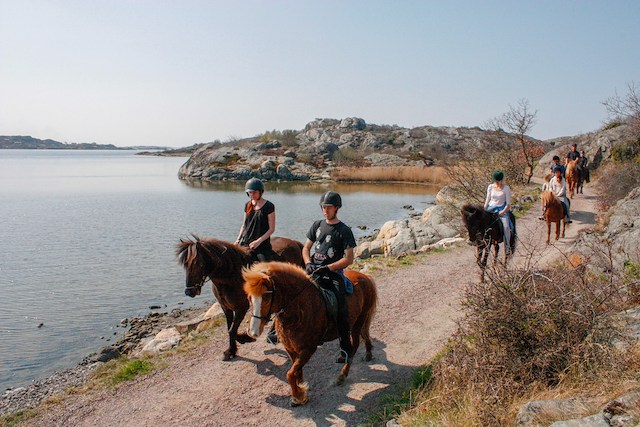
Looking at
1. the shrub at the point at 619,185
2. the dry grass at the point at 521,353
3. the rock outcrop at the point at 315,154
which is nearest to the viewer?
the dry grass at the point at 521,353

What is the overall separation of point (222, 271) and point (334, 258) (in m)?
2.16

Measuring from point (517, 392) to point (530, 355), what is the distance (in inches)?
20.6

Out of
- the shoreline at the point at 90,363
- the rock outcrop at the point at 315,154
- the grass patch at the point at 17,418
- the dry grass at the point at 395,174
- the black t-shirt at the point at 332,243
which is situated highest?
the rock outcrop at the point at 315,154

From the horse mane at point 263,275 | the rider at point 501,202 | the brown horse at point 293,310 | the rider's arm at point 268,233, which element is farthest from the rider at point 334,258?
the rider at point 501,202

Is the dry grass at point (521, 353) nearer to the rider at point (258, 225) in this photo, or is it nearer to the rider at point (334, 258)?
the rider at point (334, 258)

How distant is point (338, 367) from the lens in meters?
7.54

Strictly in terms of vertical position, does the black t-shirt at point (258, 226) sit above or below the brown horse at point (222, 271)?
above

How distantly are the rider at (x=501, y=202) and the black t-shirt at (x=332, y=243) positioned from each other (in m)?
5.21

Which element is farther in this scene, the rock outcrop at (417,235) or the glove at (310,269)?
the rock outcrop at (417,235)

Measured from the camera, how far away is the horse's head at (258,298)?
5484mm

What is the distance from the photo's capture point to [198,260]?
7.36 metres

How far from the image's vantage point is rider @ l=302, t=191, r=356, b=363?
651 centimetres

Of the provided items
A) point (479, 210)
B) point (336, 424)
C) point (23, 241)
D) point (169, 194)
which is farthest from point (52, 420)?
point (169, 194)

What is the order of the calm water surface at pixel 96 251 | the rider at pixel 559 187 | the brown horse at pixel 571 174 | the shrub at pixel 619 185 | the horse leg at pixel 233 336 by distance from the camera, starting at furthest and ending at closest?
the brown horse at pixel 571 174 → the shrub at pixel 619 185 → the rider at pixel 559 187 → the calm water surface at pixel 96 251 → the horse leg at pixel 233 336
